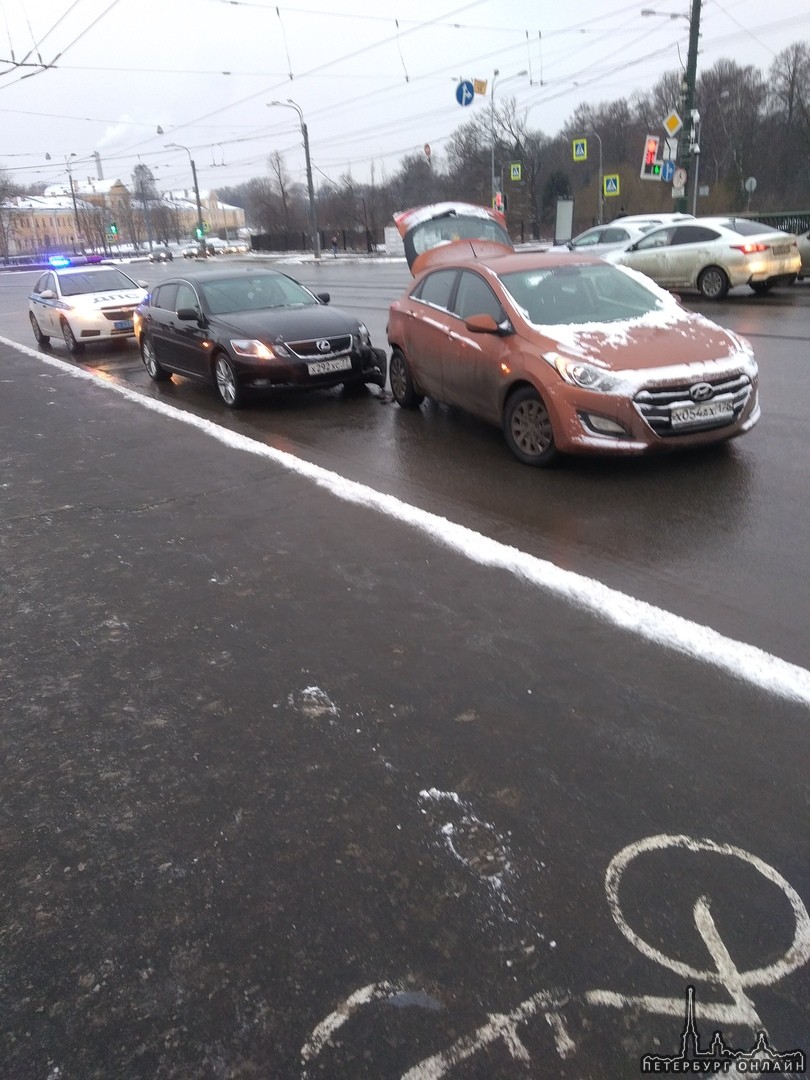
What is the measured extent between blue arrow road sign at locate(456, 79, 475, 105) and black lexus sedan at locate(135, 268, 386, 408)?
2703cm

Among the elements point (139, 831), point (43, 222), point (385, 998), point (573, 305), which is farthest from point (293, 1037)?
point (43, 222)

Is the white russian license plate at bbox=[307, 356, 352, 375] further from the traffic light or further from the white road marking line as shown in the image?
the traffic light

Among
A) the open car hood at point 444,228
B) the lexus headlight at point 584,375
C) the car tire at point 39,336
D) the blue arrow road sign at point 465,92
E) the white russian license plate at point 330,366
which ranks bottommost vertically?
the car tire at point 39,336

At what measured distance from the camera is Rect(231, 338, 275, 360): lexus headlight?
30.5 feet

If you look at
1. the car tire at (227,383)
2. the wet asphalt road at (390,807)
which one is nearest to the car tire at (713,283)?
the car tire at (227,383)

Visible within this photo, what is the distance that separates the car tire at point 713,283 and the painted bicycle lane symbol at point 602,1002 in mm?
16501

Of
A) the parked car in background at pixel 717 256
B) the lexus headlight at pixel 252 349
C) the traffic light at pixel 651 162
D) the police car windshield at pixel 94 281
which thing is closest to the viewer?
the lexus headlight at pixel 252 349

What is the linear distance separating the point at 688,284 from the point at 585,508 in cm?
1358

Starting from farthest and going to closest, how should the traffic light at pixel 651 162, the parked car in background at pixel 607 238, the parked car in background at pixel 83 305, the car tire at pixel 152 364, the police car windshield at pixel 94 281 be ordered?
the traffic light at pixel 651 162 < the parked car in background at pixel 607 238 < the police car windshield at pixel 94 281 < the parked car in background at pixel 83 305 < the car tire at pixel 152 364

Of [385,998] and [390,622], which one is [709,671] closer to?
[390,622]

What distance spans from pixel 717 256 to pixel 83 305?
1241 cm

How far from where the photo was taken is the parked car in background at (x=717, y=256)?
648 inches

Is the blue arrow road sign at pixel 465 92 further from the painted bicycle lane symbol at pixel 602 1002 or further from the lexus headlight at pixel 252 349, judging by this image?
the painted bicycle lane symbol at pixel 602 1002

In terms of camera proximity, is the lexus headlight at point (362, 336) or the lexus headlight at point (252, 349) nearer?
the lexus headlight at point (252, 349)
